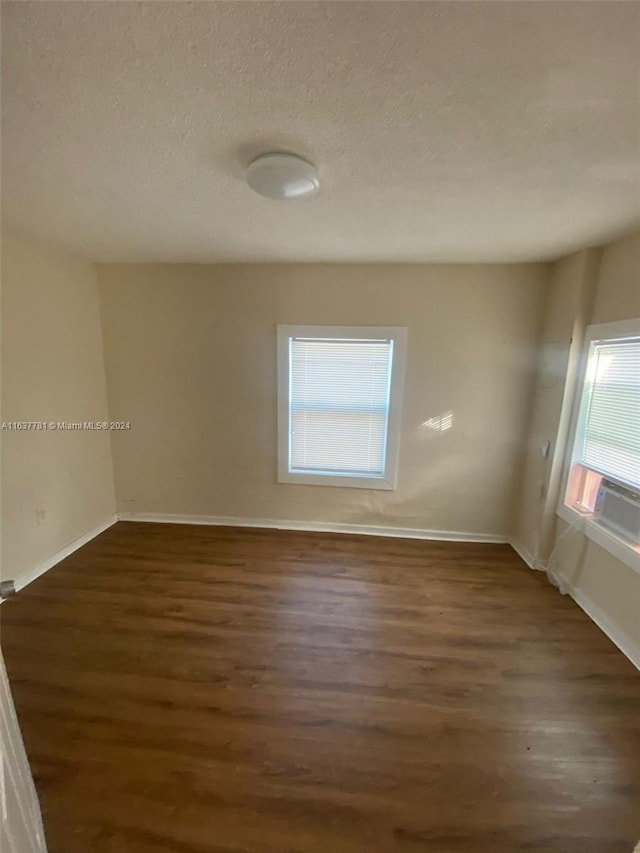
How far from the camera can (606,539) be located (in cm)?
232

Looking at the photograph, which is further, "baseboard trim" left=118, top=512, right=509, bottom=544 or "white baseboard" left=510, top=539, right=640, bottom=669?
"baseboard trim" left=118, top=512, right=509, bottom=544

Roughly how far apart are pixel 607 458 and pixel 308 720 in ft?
7.55

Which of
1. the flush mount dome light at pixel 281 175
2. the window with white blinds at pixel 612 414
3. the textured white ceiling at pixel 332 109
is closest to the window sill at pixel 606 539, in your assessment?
the window with white blinds at pixel 612 414

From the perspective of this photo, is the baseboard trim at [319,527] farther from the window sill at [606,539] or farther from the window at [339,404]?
the window sill at [606,539]

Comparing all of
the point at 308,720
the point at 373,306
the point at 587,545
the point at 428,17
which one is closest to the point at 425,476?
the point at 587,545

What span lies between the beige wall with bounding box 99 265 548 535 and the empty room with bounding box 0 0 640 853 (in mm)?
29

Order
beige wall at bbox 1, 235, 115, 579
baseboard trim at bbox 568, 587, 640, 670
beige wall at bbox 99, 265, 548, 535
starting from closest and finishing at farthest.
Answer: baseboard trim at bbox 568, 587, 640, 670
beige wall at bbox 1, 235, 115, 579
beige wall at bbox 99, 265, 548, 535

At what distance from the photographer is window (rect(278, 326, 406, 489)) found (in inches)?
127

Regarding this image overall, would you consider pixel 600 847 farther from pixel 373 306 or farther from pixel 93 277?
pixel 93 277

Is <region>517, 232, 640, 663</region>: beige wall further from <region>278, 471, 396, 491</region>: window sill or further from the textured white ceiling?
<region>278, 471, 396, 491</region>: window sill

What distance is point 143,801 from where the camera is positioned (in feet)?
4.49

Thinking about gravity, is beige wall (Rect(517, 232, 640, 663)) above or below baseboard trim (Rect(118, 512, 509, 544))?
above

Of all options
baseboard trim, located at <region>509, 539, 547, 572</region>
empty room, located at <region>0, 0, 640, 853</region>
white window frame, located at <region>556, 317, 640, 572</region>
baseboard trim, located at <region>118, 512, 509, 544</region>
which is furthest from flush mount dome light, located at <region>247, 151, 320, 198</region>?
baseboard trim, located at <region>509, 539, 547, 572</region>

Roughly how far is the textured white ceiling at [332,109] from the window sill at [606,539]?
5.87ft
